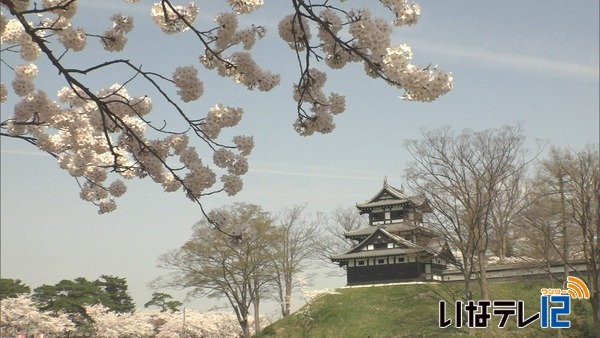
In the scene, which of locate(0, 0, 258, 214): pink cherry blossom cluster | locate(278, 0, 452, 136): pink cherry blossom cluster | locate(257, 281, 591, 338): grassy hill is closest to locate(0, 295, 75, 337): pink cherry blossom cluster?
locate(257, 281, 591, 338): grassy hill

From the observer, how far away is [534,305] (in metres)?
37.6

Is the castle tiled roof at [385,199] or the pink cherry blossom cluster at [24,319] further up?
the castle tiled roof at [385,199]

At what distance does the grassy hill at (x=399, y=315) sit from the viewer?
110ft

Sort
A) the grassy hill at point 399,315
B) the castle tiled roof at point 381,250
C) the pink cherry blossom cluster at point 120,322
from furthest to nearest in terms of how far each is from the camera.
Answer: the pink cherry blossom cluster at point 120,322, the castle tiled roof at point 381,250, the grassy hill at point 399,315

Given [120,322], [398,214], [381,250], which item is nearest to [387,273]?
[381,250]

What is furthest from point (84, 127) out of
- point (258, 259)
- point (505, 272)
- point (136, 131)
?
point (505, 272)

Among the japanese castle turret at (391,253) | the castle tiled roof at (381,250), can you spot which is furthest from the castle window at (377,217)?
the castle tiled roof at (381,250)

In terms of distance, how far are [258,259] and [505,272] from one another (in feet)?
62.9

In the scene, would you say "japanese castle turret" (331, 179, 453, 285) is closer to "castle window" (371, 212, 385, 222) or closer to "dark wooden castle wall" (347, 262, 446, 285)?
"dark wooden castle wall" (347, 262, 446, 285)

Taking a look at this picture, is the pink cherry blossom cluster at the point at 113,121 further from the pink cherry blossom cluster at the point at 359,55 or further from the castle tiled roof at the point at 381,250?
the castle tiled roof at the point at 381,250

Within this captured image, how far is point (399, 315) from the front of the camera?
3819 centimetres

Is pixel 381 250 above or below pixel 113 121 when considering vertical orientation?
above

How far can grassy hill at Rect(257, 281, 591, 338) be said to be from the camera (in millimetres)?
33438

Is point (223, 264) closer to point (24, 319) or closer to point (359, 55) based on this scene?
point (24, 319)
